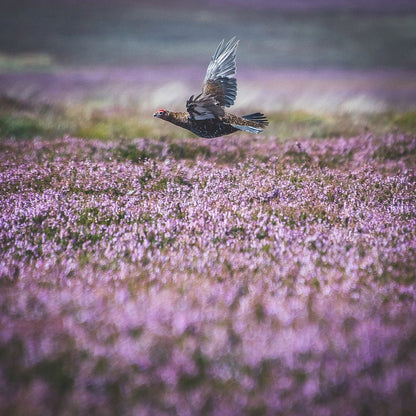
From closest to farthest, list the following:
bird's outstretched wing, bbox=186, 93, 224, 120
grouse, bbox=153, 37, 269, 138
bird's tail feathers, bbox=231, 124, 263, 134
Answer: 1. bird's outstretched wing, bbox=186, 93, 224, 120
2. bird's tail feathers, bbox=231, 124, 263, 134
3. grouse, bbox=153, 37, 269, 138

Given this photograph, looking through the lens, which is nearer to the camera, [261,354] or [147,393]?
[147,393]

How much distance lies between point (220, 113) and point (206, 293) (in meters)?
3.29

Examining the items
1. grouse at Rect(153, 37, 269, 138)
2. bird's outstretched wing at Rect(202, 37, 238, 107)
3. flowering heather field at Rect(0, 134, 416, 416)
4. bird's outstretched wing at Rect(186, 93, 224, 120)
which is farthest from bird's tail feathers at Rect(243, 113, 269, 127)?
flowering heather field at Rect(0, 134, 416, 416)

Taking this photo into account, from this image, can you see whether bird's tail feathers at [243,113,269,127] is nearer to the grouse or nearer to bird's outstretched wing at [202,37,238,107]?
the grouse

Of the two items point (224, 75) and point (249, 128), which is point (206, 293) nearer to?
point (249, 128)

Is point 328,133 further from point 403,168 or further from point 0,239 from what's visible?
point 0,239

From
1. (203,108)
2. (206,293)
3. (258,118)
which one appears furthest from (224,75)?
(206,293)

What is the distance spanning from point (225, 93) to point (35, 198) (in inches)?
124

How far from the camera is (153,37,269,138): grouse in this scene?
578 centimetres

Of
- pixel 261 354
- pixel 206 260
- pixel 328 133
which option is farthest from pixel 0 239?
pixel 328 133

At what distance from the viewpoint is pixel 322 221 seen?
466 cm

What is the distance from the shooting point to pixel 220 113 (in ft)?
18.7

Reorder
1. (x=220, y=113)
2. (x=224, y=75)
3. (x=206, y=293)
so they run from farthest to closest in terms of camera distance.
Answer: (x=224, y=75)
(x=220, y=113)
(x=206, y=293)

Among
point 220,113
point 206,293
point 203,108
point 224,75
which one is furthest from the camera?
point 224,75
